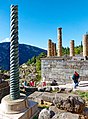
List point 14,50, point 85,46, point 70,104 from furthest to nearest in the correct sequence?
point 85,46 < point 14,50 < point 70,104

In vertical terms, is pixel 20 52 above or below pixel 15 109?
above

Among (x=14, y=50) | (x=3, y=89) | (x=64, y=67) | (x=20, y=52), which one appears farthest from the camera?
(x=20, y=52)

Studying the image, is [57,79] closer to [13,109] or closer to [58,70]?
[58,70]

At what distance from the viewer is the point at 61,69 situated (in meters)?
15.9

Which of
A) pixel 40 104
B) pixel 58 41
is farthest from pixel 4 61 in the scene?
pixel 40 104

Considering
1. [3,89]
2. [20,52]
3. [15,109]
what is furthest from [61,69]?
[20,52]

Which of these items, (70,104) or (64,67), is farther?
(64,67)

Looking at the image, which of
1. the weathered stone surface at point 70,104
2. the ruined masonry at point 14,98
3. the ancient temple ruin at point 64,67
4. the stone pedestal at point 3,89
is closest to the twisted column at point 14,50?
the ruined masonry at point 14,98

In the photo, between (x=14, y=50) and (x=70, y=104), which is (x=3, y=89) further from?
(x=70, y=104)

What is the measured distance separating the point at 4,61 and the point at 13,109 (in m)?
115

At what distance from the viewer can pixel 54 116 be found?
5230mm

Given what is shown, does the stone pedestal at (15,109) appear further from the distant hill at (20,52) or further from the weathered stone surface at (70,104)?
the distant hill at (20,52)

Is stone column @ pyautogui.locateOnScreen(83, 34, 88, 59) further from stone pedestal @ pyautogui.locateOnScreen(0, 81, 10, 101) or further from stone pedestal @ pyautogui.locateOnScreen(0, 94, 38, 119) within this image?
stone pedestal @ pyautogui.locateOnScreen(0, 94, 38, 119)

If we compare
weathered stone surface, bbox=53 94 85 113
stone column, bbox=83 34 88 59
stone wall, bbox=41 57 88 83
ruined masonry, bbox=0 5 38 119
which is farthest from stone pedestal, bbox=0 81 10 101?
stone column, bbox=83 34 88 59
